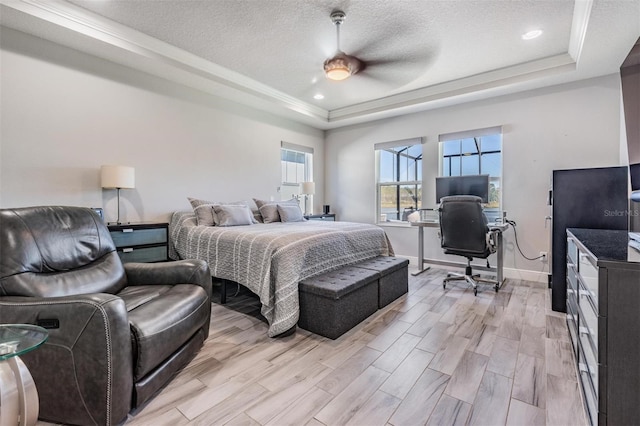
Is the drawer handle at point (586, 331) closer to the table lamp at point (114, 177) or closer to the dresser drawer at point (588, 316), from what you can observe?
the dresser drawer at point (588, 316)

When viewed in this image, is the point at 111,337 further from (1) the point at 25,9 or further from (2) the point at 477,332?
(1) the point at 25,9

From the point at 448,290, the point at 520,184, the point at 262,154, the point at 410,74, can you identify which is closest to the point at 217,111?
the point at 262,154

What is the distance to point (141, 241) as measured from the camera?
129 inches

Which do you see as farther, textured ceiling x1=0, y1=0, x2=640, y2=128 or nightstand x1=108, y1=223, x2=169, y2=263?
nightstand x1=108, y1=223, x2=169, y2=263

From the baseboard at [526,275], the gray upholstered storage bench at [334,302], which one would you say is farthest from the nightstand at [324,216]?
the baseboard at [526,275]

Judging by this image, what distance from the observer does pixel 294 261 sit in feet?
8.09

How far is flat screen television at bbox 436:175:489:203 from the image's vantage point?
396 cm

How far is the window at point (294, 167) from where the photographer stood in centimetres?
552

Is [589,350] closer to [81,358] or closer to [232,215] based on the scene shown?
[81,358]

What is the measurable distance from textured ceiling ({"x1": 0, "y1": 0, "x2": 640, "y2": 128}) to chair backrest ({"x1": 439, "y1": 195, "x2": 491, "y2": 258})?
67.8 inches

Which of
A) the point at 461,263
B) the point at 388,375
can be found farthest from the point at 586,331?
the point at 461,263

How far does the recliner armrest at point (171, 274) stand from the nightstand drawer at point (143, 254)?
1037mm

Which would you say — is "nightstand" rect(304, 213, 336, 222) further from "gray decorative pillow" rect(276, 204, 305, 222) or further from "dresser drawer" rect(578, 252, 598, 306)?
"dresser drawer" rect(578, 252, 598, 306)

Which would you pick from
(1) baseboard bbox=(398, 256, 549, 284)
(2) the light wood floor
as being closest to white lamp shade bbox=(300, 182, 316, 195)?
(2) the light wood floor
